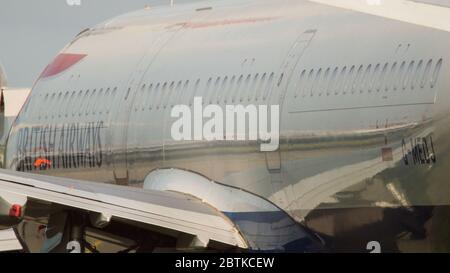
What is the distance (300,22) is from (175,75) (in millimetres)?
2524

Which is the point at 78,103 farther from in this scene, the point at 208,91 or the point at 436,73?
the point at 436,73

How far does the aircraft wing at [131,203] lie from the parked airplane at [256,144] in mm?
22

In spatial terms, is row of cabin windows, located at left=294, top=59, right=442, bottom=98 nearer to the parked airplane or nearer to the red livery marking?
the parked airplane

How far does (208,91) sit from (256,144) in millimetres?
1647

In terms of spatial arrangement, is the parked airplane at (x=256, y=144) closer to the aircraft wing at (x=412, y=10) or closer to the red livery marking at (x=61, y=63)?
the aircraft wing at (x=412, y=10)

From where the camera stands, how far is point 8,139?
77.3 feet

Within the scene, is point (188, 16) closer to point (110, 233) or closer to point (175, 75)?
point (175, 75)

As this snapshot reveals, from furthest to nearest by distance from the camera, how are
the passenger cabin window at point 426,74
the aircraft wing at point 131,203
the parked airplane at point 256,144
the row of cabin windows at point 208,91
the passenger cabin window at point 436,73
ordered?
the row of cabin windows at point 208,91
the aircraft wing at point 131,203
the parked airplane at point 256,144
the passenger cabin window at point 426,74
the passenger cabin window at point 436,73

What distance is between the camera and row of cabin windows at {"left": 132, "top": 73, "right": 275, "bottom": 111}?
59.5ft

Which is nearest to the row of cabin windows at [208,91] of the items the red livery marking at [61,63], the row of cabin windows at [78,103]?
the row of cabin windows at [78,103]

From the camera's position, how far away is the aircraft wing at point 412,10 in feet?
51.2

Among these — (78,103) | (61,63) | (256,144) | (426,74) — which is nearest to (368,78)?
(426,74)

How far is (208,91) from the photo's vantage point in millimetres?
19047
